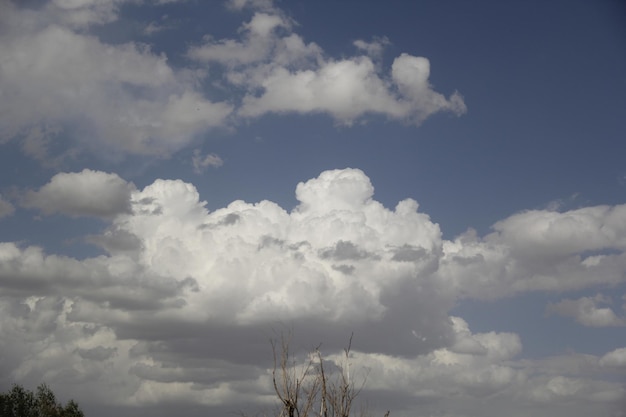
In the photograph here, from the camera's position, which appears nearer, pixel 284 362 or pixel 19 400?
pixel 284 362

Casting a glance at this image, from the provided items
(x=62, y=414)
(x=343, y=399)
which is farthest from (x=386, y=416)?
(x=62, y=414)

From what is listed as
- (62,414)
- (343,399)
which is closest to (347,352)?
(343,399)

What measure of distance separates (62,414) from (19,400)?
22.1ft

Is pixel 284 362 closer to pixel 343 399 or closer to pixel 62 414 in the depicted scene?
pixel 343 399

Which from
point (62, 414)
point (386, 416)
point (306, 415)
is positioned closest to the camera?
point (306, 415)

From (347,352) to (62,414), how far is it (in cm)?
6824

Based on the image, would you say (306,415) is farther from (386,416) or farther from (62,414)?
(62,414)

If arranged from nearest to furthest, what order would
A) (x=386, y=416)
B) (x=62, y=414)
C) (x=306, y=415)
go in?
Result: 1. (x=306, y=415)
2. (x=386, y=416)
3. (x=62, y=414)

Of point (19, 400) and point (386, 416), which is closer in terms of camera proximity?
point (386, 416)

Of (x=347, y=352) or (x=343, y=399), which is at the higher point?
(x=347, y=352)

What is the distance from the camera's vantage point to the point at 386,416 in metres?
33.7

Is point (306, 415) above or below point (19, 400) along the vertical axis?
below

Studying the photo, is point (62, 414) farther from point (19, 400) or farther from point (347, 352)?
point (347, 352)

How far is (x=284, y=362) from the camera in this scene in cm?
3206
